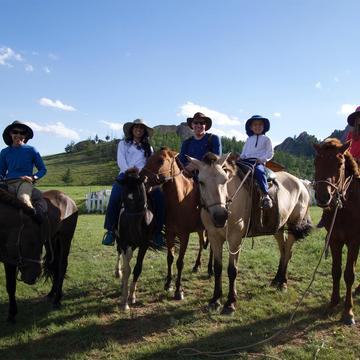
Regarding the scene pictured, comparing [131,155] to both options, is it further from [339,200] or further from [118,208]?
[339,200]

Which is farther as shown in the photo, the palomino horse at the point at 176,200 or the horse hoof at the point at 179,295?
the horse hoof at the point at 179,295

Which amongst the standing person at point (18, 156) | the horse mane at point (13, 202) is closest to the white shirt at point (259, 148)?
the standing person at point (18, 156)

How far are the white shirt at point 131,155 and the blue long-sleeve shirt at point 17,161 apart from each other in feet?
4.38

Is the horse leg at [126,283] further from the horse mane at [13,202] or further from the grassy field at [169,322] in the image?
the horse mane at [13,202]

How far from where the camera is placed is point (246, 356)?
4.16 metres

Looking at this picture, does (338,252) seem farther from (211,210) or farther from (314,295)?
(211,210)

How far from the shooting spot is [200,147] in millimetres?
6734

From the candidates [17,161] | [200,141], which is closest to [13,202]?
[17,161]

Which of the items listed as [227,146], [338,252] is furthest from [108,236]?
[227,146]

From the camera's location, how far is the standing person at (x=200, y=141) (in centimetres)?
666

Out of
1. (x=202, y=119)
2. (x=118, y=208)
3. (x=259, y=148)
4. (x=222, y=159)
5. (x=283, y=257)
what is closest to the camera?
(x=222, y=159)

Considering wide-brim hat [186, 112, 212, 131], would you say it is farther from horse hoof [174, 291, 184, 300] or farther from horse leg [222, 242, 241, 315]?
Result: horse hoof [174, 291, 184, 300]

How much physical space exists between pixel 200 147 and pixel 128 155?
1366mm

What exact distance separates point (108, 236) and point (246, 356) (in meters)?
3.03
